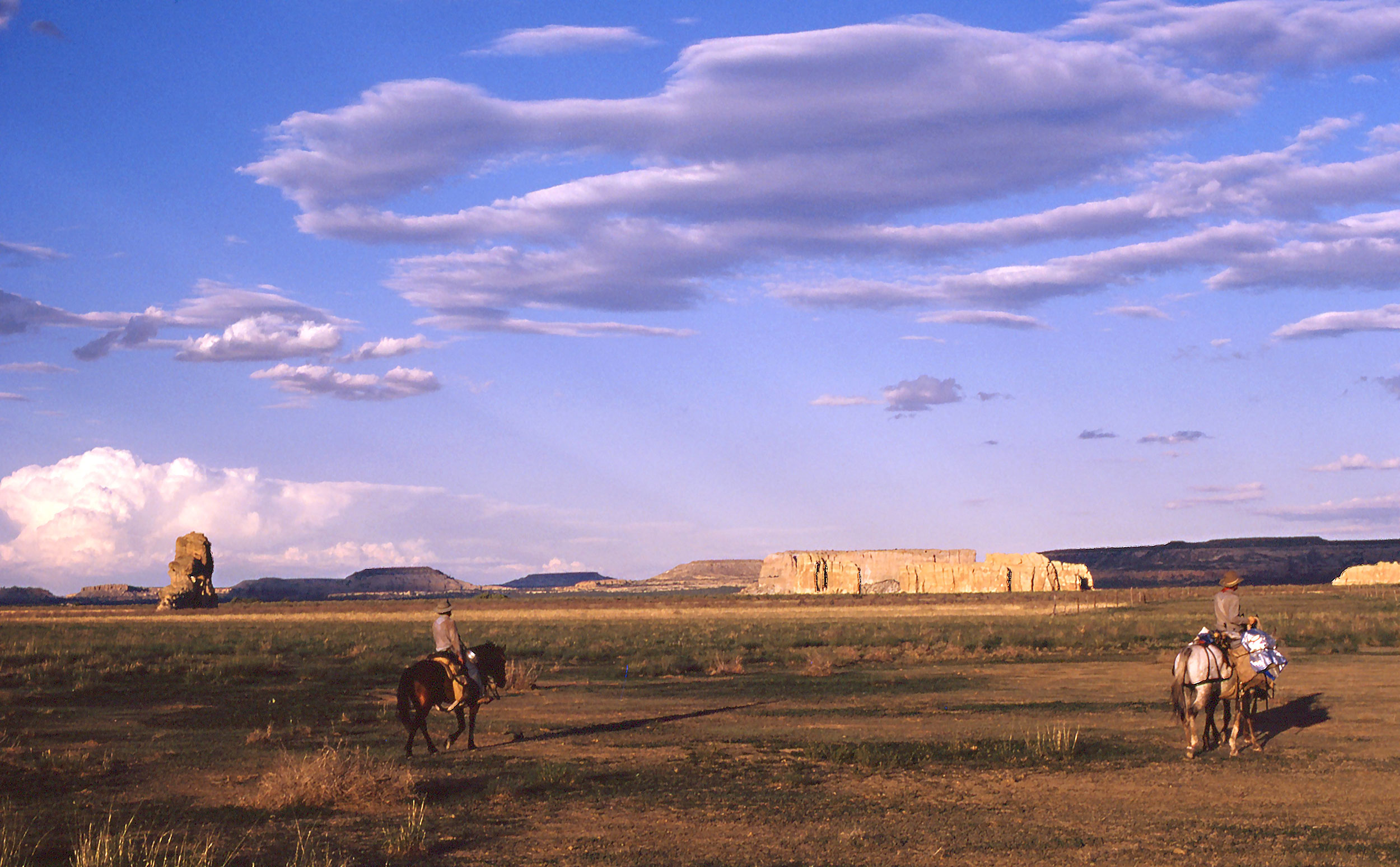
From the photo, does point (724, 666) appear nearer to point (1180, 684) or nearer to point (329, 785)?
point (1180, 684)

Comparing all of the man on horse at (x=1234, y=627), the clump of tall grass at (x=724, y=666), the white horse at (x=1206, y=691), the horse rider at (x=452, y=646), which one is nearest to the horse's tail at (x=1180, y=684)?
the white horse at (x=1206, y=691)

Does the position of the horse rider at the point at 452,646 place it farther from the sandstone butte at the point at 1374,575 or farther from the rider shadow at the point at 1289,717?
the sandstone butte at the point at 1374,575

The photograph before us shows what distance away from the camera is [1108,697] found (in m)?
23.7

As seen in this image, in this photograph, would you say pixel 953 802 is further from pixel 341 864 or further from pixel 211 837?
pixel 211 837

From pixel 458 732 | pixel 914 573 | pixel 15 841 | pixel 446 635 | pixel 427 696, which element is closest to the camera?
pixel 15 841

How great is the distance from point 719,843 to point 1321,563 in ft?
704

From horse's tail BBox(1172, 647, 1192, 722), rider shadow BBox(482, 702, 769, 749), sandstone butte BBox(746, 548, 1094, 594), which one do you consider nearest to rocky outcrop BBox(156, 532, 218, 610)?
sandstone butte BBox(746, 548, 1094, 594)

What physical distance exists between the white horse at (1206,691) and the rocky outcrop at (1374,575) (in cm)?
11604

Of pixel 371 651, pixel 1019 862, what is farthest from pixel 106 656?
pixel 1019 862

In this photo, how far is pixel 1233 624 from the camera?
16203 millimetres

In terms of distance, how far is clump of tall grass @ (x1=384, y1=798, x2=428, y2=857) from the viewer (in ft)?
36.4

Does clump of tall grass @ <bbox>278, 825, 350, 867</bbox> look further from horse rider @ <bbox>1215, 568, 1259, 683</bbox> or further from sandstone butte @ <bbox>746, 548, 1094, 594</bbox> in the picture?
sandstone butte @ <bbox>746, 548, 1094, 594</bbox>

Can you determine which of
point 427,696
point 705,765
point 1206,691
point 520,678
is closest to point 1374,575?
point 520,678

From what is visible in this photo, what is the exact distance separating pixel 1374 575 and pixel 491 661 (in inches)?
5043
